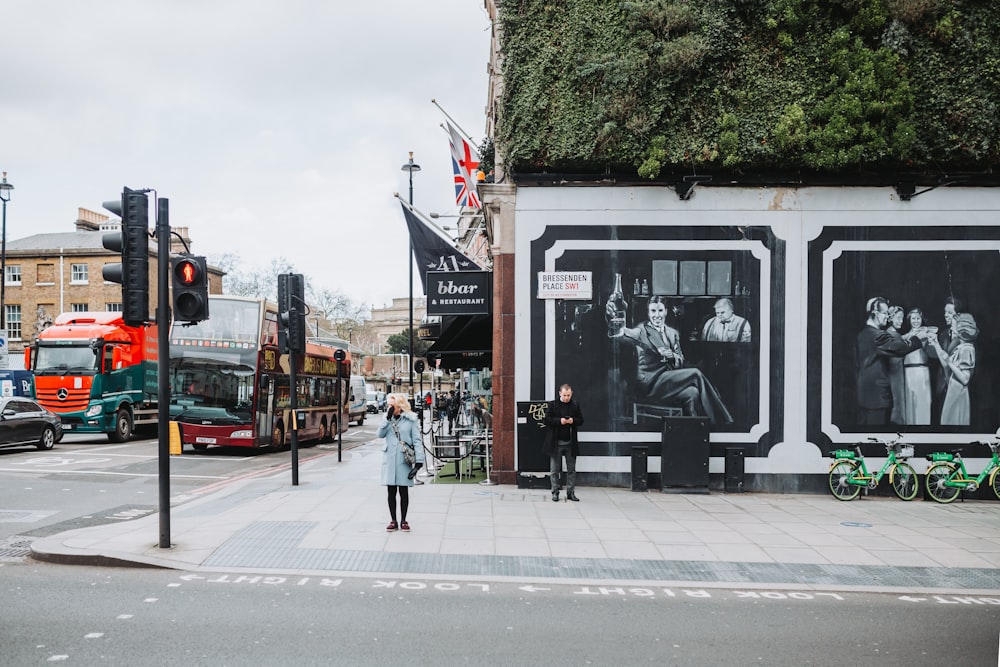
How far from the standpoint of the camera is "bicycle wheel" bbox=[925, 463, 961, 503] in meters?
12.8

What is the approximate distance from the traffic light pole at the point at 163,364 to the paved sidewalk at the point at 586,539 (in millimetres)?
429

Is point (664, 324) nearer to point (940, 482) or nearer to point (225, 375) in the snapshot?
point (940, 482)

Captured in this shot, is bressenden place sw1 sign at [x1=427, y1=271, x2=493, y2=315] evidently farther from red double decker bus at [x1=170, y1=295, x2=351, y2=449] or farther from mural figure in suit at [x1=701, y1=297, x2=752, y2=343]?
red double decker bus at [x1=170, y1=295, x2=351, y2=449]

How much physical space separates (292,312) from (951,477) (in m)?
11.4

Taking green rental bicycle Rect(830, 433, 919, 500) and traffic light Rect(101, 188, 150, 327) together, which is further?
green rental bicycle Rect(830, 433, 919, 500)

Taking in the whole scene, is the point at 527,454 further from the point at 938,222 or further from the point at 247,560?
the point at 938,222

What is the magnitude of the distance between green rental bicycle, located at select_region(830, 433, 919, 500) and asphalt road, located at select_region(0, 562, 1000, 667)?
5.52 m

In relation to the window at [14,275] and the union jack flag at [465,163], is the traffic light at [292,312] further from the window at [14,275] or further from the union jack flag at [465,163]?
the window at [14,275]

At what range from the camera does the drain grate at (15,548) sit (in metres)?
8.29

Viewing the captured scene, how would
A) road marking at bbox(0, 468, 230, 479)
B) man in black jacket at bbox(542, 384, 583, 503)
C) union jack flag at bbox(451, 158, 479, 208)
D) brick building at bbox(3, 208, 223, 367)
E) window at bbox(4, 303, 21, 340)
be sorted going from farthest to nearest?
window at bbox(4, 303, 21, 340) < brick building at bbox(3, 208, 223, 367) < union jack flag at bbox(451, 158, 479, 208) < road marking at bbox(0, 468, 230, 479) < man in black jacket at bbox(542, 384, 583, 503)

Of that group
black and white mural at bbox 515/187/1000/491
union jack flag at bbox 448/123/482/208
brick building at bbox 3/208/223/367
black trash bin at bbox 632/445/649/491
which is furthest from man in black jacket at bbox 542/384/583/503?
brick building at bbox 3/208/223/367

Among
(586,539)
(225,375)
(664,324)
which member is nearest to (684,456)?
(664,324)

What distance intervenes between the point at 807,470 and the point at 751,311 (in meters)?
2.82

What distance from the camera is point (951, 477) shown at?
1273 centimetres
